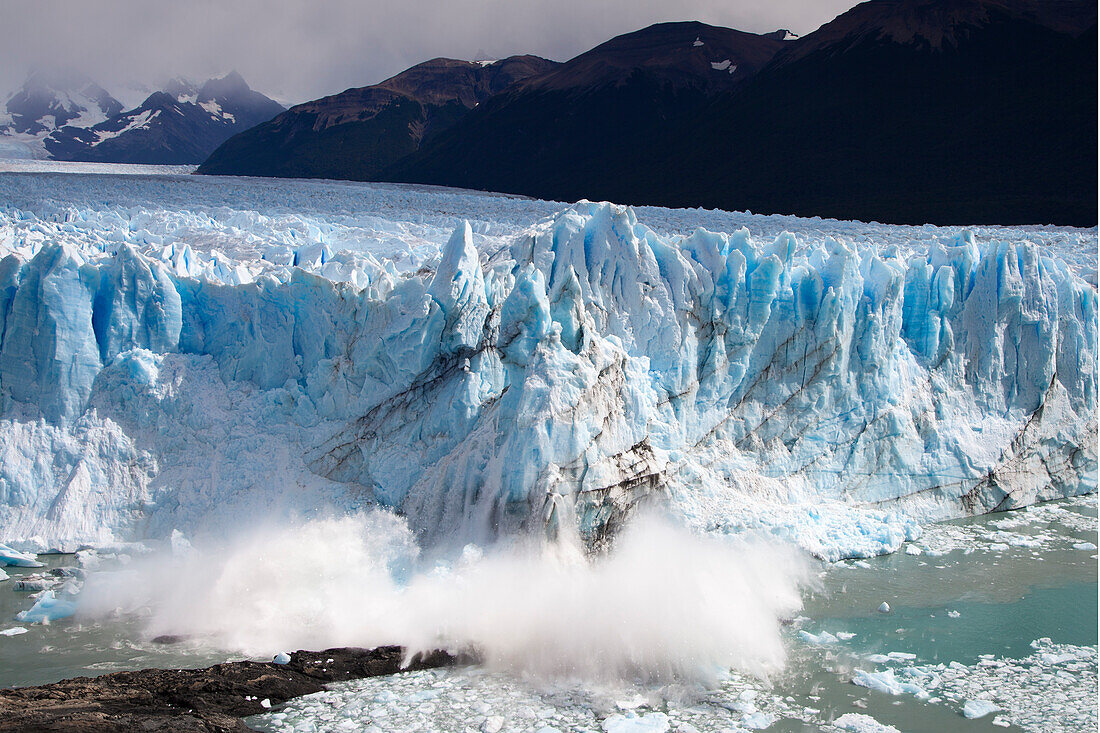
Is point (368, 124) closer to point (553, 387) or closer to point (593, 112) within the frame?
point (593, 112)

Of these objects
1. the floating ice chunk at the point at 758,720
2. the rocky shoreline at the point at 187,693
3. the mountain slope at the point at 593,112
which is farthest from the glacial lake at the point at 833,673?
the mountain slope at the point at 593,112

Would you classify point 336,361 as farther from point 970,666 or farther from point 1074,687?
point 1074,687

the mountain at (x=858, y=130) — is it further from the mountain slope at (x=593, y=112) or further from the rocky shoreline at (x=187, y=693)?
the rocky shoreline at (x=187, y=693)

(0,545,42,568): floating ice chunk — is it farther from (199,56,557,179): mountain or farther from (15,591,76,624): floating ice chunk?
(199,56,557,179): mountain

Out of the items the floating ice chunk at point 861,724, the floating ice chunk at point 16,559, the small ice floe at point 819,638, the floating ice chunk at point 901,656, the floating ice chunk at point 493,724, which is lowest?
the floating ice chunk at point 861,724

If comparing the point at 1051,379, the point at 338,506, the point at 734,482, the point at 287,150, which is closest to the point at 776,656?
the point at 734,482

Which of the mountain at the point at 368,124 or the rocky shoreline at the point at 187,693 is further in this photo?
the mountain at the point at 368,124
